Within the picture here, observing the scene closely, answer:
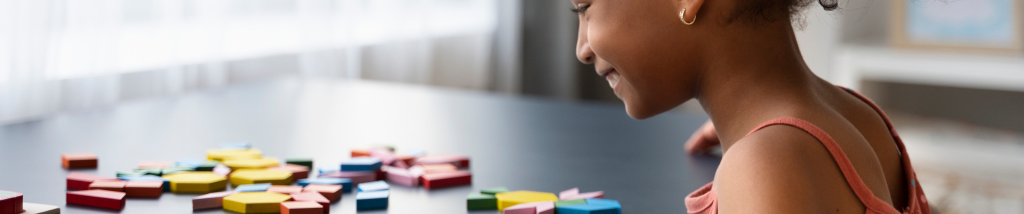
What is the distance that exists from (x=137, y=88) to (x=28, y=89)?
0.27 meters

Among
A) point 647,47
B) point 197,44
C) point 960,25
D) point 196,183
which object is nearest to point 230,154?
point 196,183

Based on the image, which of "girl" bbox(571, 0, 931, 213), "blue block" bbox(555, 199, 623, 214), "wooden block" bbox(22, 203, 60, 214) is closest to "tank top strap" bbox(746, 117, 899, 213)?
"girl" bbox(571, 0, 931, 213)

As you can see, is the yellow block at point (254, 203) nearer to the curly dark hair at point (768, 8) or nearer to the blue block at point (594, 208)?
the blue block at point (594, 208)

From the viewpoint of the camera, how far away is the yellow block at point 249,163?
0.93 m

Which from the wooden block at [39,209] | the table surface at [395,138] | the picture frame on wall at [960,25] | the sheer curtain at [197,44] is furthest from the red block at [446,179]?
the picture frame on wall at [960,25]

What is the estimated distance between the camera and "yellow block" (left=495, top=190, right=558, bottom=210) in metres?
0.79

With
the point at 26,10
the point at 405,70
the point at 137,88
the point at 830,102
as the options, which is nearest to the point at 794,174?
the point at 830,102

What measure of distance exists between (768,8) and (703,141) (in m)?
0.44

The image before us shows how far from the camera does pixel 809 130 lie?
574 mm

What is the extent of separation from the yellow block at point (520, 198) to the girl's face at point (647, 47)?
0.15 metres

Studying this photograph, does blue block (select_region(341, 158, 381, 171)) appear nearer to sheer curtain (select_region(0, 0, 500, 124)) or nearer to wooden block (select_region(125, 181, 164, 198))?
wooden block (select_region(125, 181, 164, 198))

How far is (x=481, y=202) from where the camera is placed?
2.59 feet

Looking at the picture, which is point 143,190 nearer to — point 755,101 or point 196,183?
point 196,183

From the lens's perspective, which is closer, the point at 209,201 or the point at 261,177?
the point at 209,201
